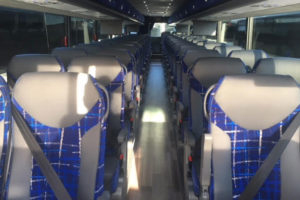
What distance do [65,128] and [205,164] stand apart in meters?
0.96

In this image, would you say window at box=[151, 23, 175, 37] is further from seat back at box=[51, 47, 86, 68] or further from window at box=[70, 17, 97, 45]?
seat back at box=[51, 47, 86, 68]

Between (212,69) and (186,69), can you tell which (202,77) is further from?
(186,69)

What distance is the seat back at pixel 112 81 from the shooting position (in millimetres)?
3145

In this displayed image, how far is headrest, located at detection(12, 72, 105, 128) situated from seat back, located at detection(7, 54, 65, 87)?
4.56 ft

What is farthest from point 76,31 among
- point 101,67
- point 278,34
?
point 101,67

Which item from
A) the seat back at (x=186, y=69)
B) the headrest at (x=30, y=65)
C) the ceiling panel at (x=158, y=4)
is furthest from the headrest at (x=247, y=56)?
the ceiling panel at (x=158, y=4)

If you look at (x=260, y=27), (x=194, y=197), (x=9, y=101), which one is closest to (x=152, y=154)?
(x=194, y=197)

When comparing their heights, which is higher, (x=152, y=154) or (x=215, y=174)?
(x=215, y=174)

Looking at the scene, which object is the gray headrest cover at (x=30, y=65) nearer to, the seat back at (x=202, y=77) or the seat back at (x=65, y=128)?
the seat back at (x=65, y=128)

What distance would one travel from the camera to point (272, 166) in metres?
1.93

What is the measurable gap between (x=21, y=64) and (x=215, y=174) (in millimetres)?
2386

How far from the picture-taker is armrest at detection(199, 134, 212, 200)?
194cm

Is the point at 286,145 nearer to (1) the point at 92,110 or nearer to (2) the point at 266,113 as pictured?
(2) the point at 266,113

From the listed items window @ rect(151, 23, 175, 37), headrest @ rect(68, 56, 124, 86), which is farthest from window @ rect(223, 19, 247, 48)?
window @ rect(151, 23, 175, 37)
